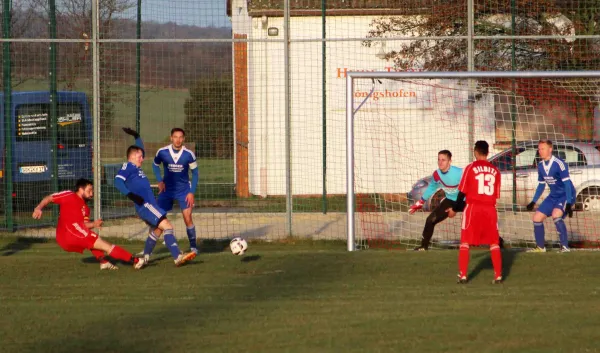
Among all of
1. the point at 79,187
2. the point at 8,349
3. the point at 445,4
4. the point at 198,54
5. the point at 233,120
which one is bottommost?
the point at 8,349

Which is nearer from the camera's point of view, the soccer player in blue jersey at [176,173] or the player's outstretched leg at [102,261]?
the player's outstretched leg at [102,261]

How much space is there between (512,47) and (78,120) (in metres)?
7.70

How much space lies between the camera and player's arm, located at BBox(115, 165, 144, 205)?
1080cm

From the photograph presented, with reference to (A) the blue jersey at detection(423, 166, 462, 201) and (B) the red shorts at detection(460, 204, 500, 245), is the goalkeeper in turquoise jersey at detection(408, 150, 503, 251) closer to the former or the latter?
(A) the blue jersey at detection(423, 166, 462, 201)

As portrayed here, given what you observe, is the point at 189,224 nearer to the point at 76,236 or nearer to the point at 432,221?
the point at 76,236

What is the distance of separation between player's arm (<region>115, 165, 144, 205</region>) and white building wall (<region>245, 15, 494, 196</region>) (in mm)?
4211

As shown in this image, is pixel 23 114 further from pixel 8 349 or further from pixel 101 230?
pixel 8 349

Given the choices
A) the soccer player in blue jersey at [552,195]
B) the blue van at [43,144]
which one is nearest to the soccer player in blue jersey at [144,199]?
the blue van at [43,144]

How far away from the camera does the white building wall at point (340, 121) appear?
15281 millimetres

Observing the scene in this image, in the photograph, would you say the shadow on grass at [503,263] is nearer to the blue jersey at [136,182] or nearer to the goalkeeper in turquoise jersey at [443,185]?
the goalkeeper in turquoise jersey at [443,185]

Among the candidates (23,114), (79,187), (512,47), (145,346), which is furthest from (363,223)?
(145,346)

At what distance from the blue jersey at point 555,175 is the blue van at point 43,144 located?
7.60 meters

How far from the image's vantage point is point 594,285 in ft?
31.9

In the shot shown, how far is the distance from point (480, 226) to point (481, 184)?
458mm
